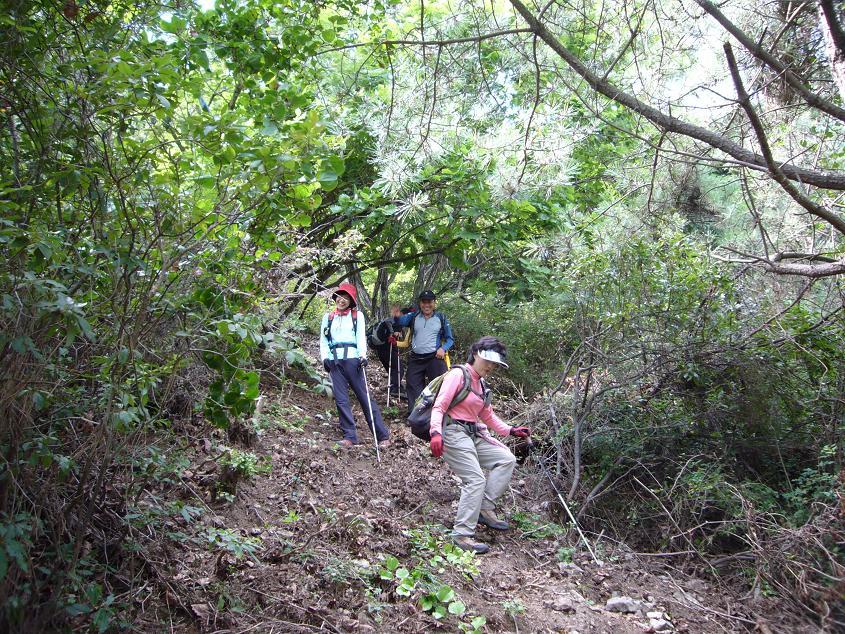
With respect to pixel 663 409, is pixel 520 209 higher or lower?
higher

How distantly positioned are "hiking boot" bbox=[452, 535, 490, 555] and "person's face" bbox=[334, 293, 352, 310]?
136 inches

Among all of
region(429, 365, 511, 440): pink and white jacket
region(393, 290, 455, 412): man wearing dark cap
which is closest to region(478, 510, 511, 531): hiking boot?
region(429, 365, 511, 440): pink and white jacket

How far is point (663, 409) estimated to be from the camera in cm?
663

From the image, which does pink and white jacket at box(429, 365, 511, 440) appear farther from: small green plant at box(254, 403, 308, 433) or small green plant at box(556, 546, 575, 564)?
small green plant at box(254, 403, 308, 433)

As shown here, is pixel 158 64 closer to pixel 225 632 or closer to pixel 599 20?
pixel 225 632

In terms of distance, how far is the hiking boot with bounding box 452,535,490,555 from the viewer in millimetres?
5508

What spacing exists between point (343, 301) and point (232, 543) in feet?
14.1

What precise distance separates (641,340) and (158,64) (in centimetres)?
535

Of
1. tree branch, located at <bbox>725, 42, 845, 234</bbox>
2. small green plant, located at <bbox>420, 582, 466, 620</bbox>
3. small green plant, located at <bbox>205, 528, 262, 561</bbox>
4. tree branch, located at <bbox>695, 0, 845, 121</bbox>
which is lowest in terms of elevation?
small green plant, located at <bbox>420, 582, 466, 620</bbox>

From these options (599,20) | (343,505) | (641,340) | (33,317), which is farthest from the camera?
(641,340)

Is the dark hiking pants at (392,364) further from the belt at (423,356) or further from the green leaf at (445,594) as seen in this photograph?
the green leaf at (445,594)

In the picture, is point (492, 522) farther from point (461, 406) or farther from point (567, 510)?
point (461, 406)

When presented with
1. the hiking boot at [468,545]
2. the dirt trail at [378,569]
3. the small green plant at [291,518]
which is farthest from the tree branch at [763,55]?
the small green plant at [291,518]

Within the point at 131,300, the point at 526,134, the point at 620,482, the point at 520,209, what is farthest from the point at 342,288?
the point at 131,300
